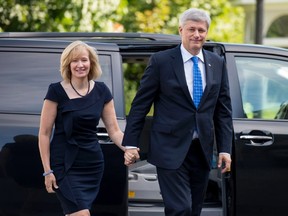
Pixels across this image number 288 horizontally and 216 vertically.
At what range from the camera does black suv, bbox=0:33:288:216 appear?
5.81 m

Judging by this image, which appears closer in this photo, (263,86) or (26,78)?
(26,78)

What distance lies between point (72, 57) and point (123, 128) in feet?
2.92

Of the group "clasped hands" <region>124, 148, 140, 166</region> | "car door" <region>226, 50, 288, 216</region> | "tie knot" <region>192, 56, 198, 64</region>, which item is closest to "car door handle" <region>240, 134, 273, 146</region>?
"car door" <region>226, 50, 288, 216</region>

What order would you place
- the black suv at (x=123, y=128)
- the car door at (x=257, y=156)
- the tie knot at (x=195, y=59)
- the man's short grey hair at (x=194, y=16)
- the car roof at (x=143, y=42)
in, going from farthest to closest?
the car roof at (x=143, y=42) < the car door at (x=257, y=156) < the black suv at (x=123, y=128) < the tie knot at (x=195, y=59) < the man's short grey hair at (x=194, y=16)

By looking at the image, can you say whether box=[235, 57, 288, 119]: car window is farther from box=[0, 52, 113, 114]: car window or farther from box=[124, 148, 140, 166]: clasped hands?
box=[124, 148, 140, 166]: clasped hands

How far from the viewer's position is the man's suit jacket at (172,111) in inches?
209

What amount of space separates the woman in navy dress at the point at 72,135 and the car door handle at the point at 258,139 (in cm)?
128

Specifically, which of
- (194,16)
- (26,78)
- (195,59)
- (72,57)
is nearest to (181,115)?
(195,59)

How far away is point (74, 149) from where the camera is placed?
17.4 feet

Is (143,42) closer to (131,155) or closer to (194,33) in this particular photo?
(194,33)

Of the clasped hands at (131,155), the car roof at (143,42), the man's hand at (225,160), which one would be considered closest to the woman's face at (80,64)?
the clasped hands at (131,155)

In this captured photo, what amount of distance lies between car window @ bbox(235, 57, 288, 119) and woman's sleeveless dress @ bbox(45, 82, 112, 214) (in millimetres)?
1604

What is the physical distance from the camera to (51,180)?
5.31 metres

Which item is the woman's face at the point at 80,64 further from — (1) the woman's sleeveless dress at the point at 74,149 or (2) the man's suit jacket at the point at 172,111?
(2) the man's suit jacket at the point at 172,111
